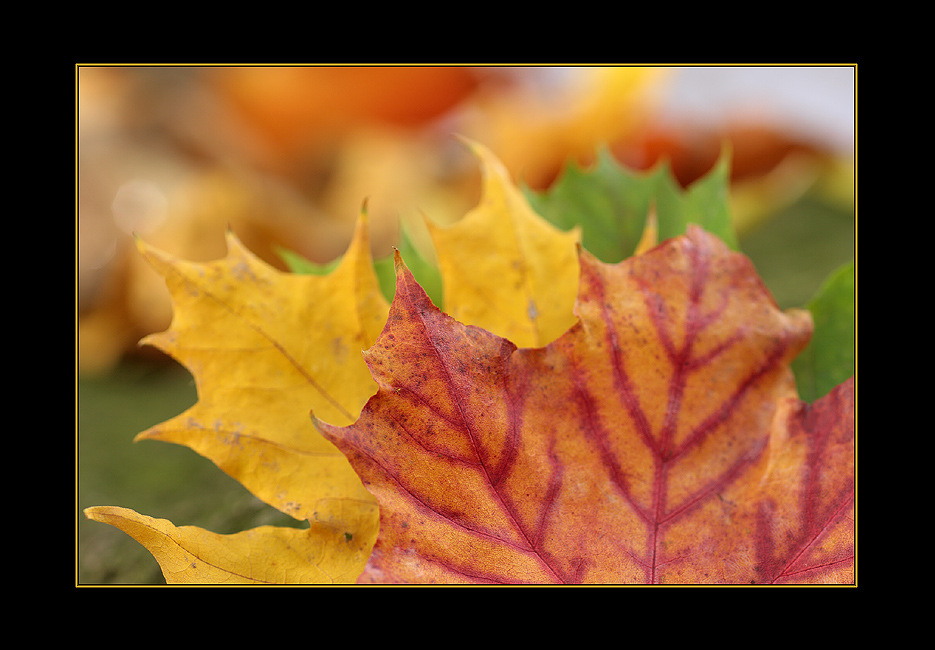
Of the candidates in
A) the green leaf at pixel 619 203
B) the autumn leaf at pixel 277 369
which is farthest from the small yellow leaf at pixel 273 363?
the green leaf at pixel 619 203

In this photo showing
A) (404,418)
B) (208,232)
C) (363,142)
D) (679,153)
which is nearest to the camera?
(404,418)

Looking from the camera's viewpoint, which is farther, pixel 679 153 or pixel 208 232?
pixel 679 153

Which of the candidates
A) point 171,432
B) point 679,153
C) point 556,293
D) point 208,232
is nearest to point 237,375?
point 171,432

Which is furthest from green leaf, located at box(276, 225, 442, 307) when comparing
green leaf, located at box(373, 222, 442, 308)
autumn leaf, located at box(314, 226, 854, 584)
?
autumn leaf, located at box(314, 226, 854, 584)

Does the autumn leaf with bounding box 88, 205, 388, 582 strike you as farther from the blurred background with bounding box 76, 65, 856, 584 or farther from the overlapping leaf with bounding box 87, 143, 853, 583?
the blurred background with bounding box 76, 65, 856, 584

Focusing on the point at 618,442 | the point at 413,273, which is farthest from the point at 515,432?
the point at 413,273

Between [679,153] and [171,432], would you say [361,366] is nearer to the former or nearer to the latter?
[171,432]
